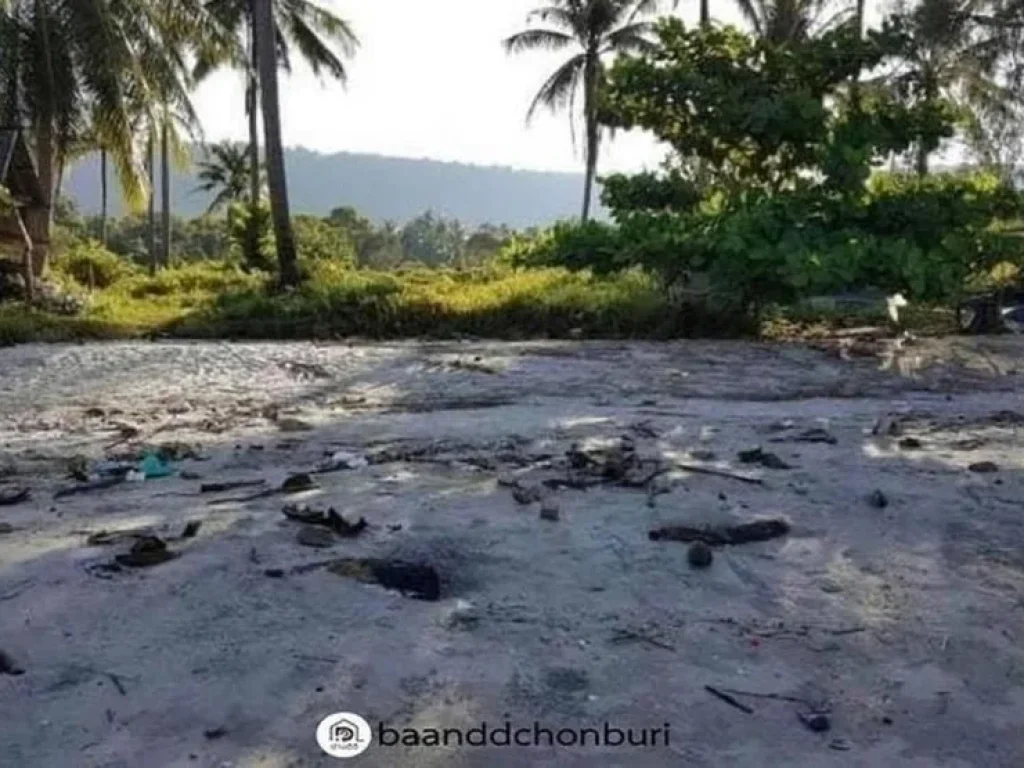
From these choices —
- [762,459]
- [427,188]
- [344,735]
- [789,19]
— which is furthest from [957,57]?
[427,188]

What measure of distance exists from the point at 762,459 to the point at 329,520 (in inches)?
97.3

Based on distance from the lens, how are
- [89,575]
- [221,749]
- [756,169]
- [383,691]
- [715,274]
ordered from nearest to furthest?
[221,749]
[383,691]
[89,575]
[715,274]
[756,169]

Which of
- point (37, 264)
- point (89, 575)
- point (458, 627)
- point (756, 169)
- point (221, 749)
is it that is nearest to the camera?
point (221, 749)

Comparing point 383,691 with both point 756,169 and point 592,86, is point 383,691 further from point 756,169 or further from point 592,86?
point 592,86

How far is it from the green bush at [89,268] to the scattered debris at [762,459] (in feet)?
62.9

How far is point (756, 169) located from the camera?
13977 mm

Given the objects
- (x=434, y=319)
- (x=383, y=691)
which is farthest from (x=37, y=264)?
(x=383, y=691)

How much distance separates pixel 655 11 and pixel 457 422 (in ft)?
73.6

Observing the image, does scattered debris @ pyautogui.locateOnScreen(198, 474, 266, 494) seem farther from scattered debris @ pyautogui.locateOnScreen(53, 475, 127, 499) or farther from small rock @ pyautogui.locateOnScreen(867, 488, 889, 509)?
small rock @ pyautogui.locateOnScreen(867, 488, 889, 509)

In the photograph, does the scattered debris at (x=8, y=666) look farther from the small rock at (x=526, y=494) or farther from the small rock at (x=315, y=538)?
the small rock at (x=526, y=494)

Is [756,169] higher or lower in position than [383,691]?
higher

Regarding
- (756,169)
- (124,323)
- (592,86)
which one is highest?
(592,86)

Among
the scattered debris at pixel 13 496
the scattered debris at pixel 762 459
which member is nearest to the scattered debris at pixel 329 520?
the scattered debris at pixel 13 496

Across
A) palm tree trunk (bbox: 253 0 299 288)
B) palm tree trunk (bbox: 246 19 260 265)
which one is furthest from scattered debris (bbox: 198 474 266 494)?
palm tree trunk (bbox: 246 19 260 265)
